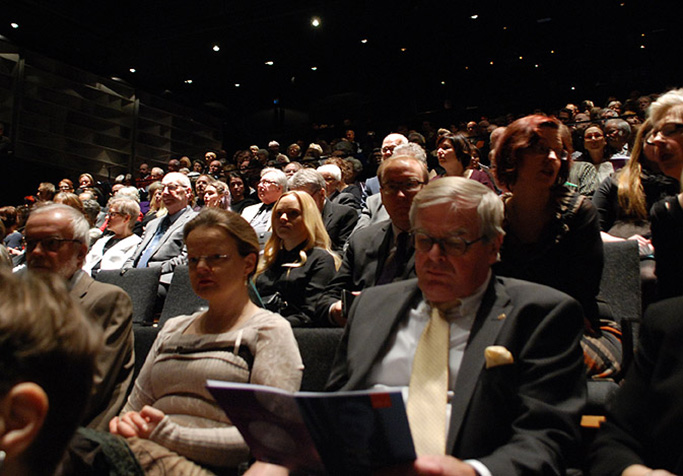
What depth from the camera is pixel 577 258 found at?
6.29ft

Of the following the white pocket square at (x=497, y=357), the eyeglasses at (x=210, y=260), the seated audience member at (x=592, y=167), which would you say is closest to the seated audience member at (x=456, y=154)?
the seated audience member at (x=592, y=167)

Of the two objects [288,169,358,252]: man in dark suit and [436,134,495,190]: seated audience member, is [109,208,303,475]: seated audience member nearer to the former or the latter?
[288,169,358,252]: man in dark suit

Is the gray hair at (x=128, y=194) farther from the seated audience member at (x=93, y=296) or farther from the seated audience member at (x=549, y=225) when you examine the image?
the seated audience member at (x=549, y=225)

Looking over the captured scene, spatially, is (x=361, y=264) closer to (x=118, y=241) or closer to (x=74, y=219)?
(x=74, y=219)

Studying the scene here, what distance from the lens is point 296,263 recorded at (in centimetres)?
290

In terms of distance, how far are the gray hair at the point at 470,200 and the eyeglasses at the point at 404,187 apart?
964 millimetres

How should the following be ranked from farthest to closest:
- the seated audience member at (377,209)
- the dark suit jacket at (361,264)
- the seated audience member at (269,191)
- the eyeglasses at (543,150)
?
1. the seated audience member at (269,191)
2. the seated audience member at (377,209)
3. the dark suit jacket at (361,264)
4. the eyeglasses at (543,150)

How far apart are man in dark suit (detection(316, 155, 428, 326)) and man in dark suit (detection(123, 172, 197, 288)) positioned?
1.70 metres

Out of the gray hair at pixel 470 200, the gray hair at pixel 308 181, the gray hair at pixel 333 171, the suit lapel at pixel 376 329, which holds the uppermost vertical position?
the gray hair at pixel 333 171

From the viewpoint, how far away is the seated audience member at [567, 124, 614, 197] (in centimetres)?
417

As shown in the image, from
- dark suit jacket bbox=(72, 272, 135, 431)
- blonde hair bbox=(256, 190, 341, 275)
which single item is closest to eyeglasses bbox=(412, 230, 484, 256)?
dark suit jacket bbox=(72, 272, 135, 431)

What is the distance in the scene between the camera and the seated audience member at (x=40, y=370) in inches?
24.8

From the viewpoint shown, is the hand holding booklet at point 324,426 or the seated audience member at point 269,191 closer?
the hand holding booklet at point 324,426

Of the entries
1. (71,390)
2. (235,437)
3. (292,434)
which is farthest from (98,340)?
(235,437)
